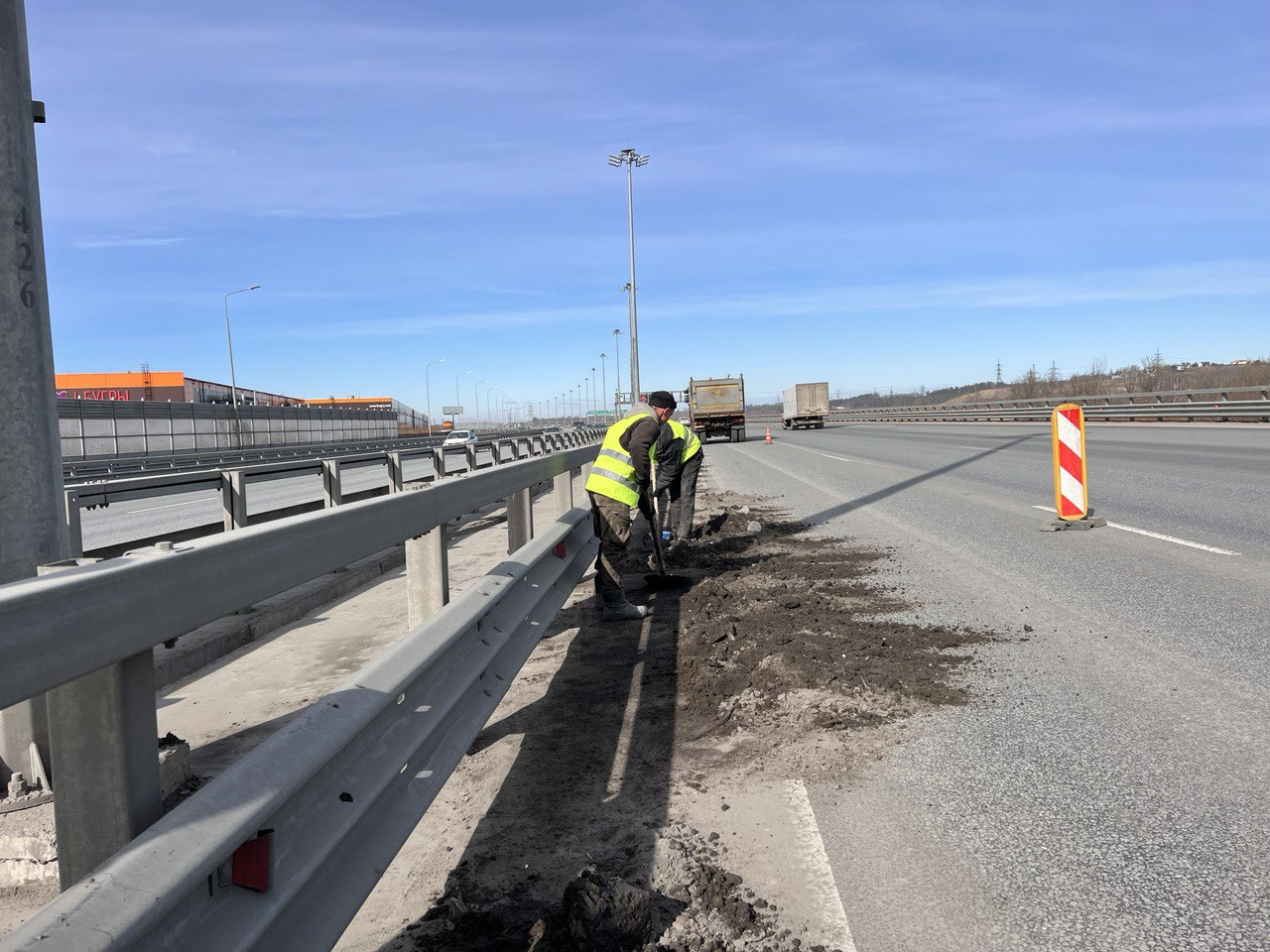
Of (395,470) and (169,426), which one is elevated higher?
(169,426)

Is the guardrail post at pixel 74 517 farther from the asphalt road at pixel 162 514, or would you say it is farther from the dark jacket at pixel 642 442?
the asphalt road at pixel 162 514

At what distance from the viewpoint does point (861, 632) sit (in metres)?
5.98

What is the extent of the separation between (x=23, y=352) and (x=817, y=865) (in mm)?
3067

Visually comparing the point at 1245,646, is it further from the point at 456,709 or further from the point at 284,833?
the point at 284,833

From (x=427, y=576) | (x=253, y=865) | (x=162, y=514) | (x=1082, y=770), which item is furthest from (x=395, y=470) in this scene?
(x=162, y=514)

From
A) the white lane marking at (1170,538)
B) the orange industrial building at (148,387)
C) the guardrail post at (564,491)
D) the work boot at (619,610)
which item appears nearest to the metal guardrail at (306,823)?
the work boot at (619,610)

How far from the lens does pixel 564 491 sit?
809 cm

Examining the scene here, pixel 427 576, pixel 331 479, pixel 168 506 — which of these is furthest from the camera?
pixel 168 506

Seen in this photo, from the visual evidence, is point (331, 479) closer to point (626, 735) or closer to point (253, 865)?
point (626, 735)

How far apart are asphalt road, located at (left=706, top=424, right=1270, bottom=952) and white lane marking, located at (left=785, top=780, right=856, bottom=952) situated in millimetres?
37

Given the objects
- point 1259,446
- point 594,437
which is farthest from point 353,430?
point 1259,446

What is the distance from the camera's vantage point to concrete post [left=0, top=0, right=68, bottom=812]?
9.89 feet

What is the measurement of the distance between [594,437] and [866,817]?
29076 millimetres

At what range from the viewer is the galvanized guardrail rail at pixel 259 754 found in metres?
1.41
